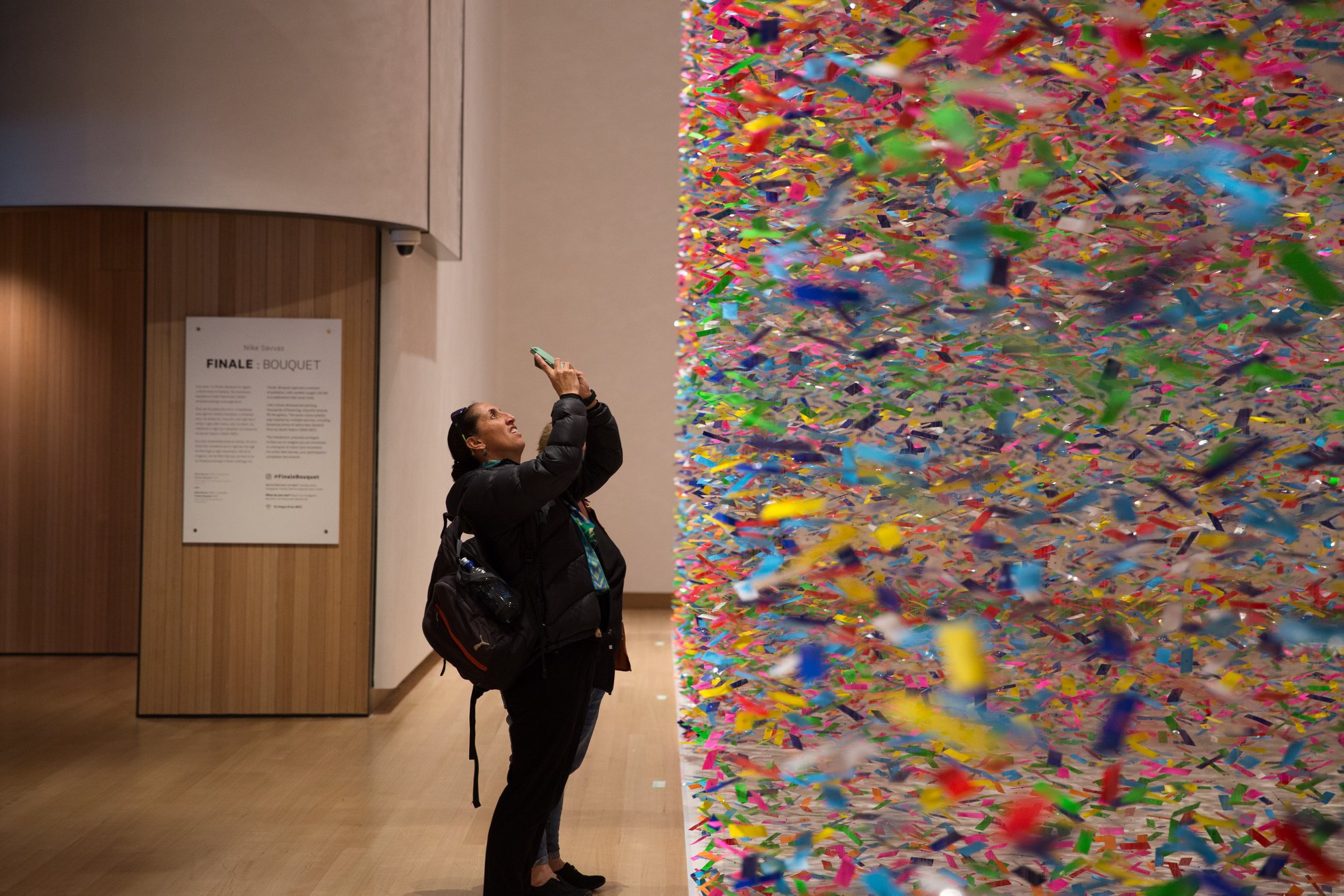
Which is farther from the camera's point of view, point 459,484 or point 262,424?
point 262,424

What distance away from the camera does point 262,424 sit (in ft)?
19.4

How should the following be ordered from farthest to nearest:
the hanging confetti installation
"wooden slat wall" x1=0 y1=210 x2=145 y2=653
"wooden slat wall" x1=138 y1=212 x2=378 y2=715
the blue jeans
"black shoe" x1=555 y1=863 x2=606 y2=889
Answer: "wooden slat wall" x1=0 y1=210 x2=145 y2=653
"wooden slat wall" x1=138 y1=212 x2=378 y2=715
"black shoe" x1=555 y1=863 x2=606 y2=889
the blue jeans
the hanging confetti installation

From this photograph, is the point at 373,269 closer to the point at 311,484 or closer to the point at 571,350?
the point at 311,484

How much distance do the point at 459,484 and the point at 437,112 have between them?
12.5ft

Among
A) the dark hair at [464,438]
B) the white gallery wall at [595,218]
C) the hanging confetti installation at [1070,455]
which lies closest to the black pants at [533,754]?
the dark hair at [464,438]

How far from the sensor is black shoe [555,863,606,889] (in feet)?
11.9

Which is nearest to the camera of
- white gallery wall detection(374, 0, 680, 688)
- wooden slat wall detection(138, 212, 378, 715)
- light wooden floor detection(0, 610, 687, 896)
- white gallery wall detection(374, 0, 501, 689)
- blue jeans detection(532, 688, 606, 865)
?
blue jeans detection(532, 688, 606, 865)

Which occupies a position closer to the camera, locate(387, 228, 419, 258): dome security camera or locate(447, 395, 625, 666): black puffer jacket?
locate(447, 395, 625, 666): black puffer jacket

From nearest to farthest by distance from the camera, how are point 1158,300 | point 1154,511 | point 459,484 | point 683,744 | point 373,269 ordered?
point 1158,300 → point 1154,511 → point 459,484 → point 683,744 → point 373,269

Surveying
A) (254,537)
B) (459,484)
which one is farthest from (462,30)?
(459,484)

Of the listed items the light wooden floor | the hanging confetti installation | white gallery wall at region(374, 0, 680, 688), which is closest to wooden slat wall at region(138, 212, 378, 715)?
the light wooden floor

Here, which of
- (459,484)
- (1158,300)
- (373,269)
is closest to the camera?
(1158,300)

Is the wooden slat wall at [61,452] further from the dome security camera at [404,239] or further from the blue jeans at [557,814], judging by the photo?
the blue jeans at [557,814]

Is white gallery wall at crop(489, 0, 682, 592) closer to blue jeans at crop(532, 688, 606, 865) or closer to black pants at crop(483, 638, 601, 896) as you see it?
blue jeans at crop(532, 688, 606, 865)
